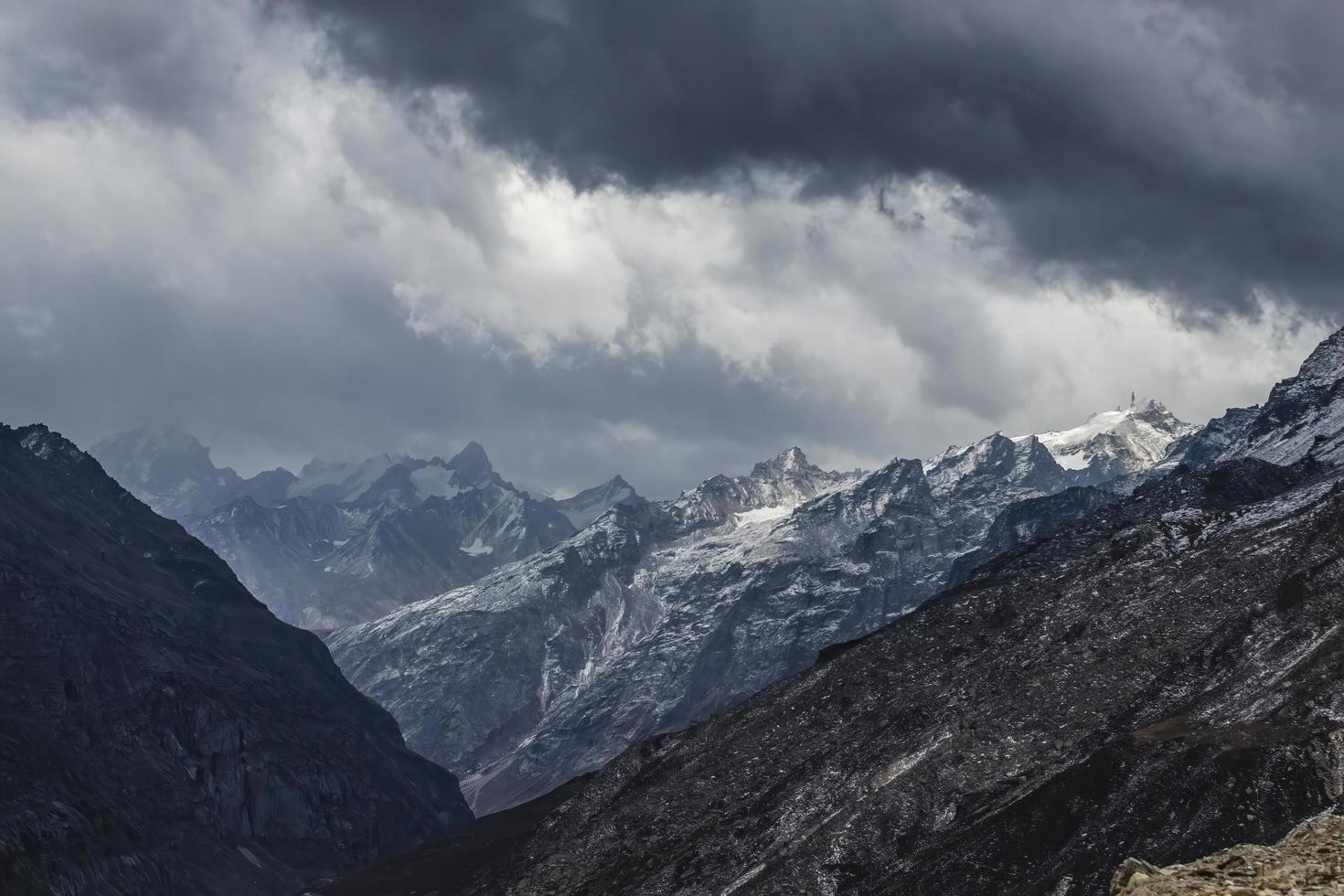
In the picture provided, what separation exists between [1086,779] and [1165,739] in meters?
13.3

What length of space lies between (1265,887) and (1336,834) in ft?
15.5

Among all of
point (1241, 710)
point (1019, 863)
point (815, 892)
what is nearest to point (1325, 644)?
point (1241, 710)

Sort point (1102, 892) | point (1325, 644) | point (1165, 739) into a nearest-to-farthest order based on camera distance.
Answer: point (1102, 892) < point (1165, 739) < point (1325, 644)

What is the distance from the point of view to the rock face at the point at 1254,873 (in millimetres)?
30797

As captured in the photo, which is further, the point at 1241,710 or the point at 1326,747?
the point at 1241,710

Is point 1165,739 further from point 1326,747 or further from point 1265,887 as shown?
point 1265,887

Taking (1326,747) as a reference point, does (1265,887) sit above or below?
above

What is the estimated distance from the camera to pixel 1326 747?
161m

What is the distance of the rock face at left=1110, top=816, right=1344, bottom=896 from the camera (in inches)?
1212

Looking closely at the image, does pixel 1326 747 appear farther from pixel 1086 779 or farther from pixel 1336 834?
pixel 1336 834

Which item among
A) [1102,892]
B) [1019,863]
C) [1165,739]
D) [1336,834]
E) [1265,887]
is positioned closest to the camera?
[1265,887]

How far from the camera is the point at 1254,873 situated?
31.7 meters

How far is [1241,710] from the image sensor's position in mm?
188750

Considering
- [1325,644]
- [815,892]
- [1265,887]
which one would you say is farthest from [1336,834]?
[1325,644]
